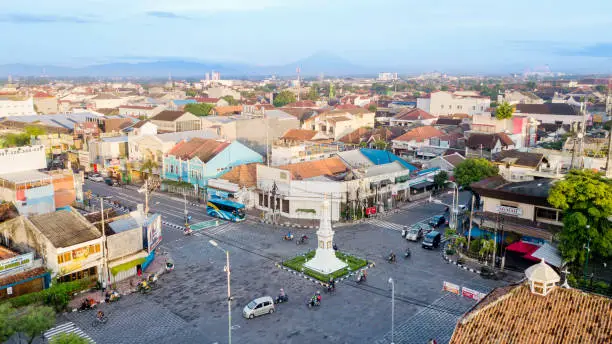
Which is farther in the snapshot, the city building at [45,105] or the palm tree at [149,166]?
the city building at [45,105]

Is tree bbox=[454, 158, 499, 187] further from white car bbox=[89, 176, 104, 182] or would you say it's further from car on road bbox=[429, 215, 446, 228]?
white car bbox=[89, 176, 104, 182]

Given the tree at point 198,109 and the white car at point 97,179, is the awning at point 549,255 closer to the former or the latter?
the white car at point 97,179

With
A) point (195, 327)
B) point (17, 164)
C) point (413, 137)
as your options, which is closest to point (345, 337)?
point (195, 327)

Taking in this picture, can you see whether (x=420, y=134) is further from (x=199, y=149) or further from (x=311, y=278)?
(x=311, y=278)

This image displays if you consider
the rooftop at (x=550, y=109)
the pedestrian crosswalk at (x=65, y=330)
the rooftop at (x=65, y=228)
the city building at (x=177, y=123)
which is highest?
the rooftop at (x=550, y=109)

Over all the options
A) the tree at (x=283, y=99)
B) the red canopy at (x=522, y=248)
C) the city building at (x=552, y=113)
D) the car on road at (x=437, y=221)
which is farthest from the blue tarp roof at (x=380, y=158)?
the tree at (x=283, y=99)
